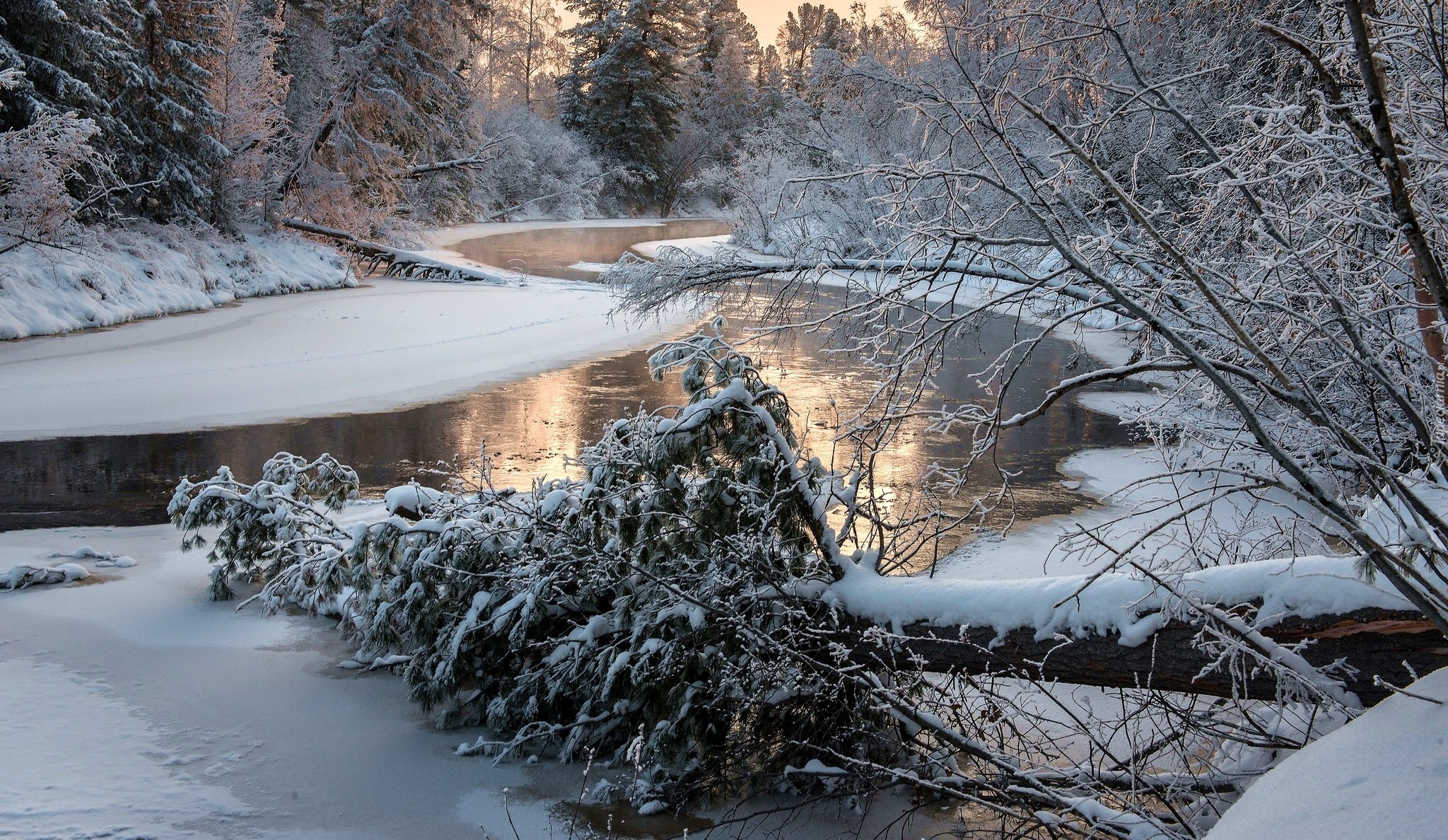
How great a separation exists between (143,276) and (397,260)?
326 inches

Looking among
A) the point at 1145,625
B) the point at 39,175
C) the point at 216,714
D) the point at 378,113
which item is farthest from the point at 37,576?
the point at 378,113

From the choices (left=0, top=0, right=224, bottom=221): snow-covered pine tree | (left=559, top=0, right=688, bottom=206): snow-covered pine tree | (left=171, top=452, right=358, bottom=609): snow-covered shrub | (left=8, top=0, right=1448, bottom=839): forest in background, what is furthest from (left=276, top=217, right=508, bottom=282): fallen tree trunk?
(left=559, top=0, right=688, bottom=206): snow-covered pine tree

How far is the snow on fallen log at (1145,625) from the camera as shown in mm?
3139

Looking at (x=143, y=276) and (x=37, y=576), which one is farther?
(x=143, y=276)

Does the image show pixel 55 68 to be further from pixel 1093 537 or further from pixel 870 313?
pixel 1093 537

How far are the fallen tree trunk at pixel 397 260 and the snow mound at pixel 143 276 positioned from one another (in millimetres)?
951

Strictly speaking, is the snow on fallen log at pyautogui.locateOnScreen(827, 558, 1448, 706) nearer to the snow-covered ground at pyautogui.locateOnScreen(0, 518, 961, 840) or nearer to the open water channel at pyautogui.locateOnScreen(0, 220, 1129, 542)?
the snow-covered ground at pyautogui.locateOnScreen(0, 518, 961, 840)

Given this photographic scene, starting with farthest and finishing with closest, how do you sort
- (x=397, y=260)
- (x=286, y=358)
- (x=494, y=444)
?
(x=397, y=260), (x=286, y=358), (x=494, y=444)

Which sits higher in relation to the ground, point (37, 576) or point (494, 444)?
point (494, 444)

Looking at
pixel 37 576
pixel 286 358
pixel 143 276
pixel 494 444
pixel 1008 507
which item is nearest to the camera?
pixel 37 576

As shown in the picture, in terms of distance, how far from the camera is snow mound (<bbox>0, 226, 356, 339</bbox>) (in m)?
15.5

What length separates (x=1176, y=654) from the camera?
11.5 feet

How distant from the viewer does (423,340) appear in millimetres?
16359

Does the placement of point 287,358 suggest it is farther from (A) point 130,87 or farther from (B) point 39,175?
(A) point 130,87
